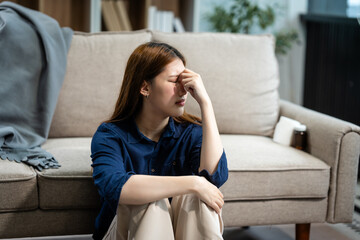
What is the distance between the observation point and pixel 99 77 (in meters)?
2.38

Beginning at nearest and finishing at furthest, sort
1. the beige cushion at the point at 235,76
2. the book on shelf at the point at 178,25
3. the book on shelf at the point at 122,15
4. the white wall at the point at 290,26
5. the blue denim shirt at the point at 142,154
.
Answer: the blue denim shirt at the point at 142,154 → the beige cushion at the point at 235,76 → the book on shelf at the point at 122,15 → the book on shelf at the point at 178,25 → the white wall at the point at 290,26

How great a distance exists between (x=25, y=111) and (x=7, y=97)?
96 millimetres

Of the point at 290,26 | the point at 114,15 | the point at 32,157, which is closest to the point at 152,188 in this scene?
the point at 32,157

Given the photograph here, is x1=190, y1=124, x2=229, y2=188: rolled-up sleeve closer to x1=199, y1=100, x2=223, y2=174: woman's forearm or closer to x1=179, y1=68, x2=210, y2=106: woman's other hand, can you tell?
x1=199, y1=100, x2=223, y2=174: woman's forearm

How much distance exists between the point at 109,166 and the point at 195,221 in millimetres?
305

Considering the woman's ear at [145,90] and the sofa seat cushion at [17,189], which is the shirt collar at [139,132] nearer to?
the woman's ear at [145,90]

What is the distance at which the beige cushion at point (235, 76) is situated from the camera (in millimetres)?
2465

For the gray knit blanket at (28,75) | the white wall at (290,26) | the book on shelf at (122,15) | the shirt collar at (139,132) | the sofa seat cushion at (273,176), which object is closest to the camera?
the shirt collar at (139,132)

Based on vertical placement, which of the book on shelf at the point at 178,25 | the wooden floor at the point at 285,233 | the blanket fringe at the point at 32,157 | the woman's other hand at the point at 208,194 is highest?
the book on shelf at the point at 178,25

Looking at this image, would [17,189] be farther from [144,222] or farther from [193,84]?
[193,84]

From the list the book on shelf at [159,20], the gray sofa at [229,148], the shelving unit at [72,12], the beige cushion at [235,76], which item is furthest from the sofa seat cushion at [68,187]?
the book on shelf at [159,20]

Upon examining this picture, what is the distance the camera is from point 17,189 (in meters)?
1.82

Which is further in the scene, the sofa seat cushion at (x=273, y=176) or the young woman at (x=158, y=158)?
the sofa seat cushion at (x=273, y=176)

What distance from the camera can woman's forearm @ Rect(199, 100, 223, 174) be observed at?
160 centimetres
